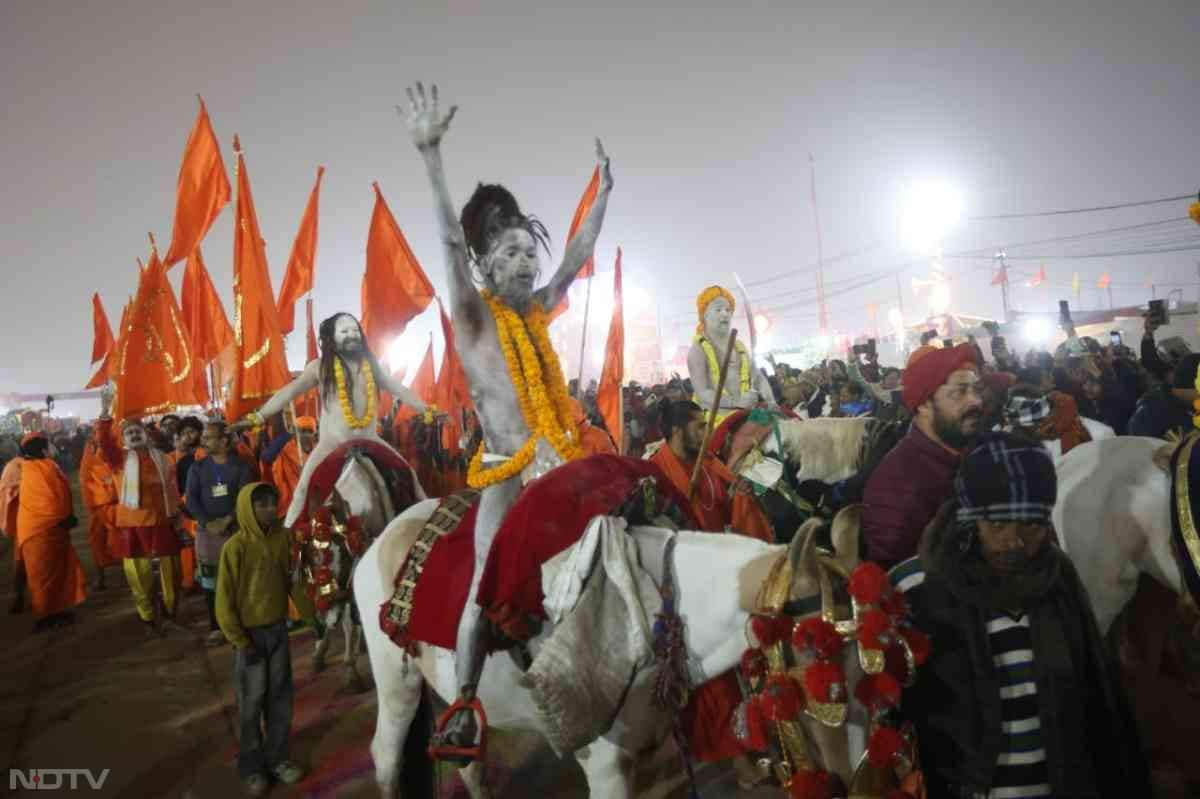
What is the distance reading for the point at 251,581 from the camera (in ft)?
16.1

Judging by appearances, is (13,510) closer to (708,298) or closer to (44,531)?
(44,531)

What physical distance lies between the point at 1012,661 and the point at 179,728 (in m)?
6.79

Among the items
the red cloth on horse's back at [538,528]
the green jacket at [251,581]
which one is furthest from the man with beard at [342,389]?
the red cloth on horse's back at [538,528]

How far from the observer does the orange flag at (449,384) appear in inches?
372

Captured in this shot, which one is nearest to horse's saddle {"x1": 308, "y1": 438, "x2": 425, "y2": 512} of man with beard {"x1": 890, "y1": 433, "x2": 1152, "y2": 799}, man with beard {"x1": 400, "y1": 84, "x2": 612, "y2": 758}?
man with beard {"x1": 400, "y1": 84, "x2": 612, "y2": 758}

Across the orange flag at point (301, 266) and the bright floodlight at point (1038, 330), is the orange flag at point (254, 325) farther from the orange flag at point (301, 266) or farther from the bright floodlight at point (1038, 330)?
the bright floodlight at point (1038, 330)

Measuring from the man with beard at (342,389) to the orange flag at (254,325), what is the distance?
126 cm

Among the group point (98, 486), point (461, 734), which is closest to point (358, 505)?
point (461, 734)

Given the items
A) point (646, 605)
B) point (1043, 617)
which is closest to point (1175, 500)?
point (1043, 617)

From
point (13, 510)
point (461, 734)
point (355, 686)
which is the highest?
point (13, 510)

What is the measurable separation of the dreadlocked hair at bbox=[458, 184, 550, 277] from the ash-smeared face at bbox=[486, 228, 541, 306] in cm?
5

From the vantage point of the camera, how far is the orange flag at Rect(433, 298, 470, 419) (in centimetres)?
944

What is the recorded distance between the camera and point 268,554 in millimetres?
5043

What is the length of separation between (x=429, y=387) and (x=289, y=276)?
4285 mm
